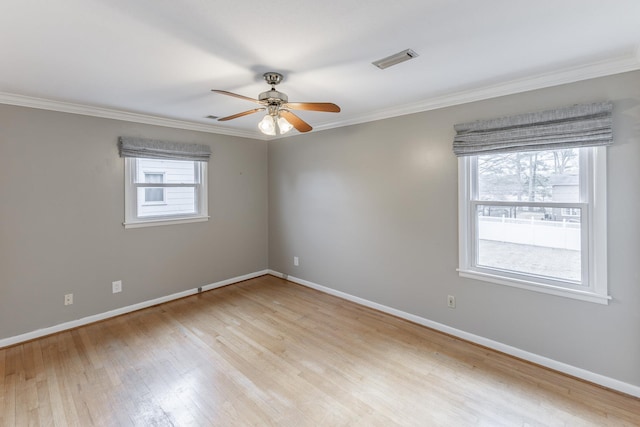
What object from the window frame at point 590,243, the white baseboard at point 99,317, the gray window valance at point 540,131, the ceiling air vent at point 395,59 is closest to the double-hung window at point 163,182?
the white baseboard at point 99,317

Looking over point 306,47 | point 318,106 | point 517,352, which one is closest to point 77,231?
point 318,106

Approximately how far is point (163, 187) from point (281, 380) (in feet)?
9.16

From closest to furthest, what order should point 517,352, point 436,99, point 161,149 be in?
1. point 517,352
2. point 436,99
3. point 161,149

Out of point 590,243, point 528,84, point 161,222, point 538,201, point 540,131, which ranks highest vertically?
point 528,84

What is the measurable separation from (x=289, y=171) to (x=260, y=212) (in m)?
0.86

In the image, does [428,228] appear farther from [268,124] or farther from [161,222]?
[161,222]

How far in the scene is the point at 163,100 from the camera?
116 inches

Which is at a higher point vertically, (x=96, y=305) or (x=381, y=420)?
(x=96, y=305)

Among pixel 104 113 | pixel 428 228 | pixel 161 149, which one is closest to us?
pixel 428 228

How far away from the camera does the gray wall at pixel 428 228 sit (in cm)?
212

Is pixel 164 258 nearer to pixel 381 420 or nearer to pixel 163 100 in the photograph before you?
pixel 163 100

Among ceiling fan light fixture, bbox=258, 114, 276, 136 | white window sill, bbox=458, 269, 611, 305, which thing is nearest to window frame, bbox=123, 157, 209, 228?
ceiling fan light fixture, bbox=258, 114, 276, 136

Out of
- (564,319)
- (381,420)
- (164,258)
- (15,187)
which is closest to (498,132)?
(564,319)

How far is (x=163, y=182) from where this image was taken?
3.79 meters
